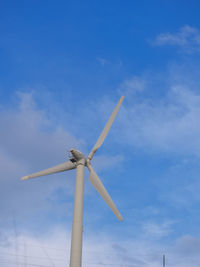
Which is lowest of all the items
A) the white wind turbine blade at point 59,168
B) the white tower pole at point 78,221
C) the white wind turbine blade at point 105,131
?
the white tower pole at point 78,221

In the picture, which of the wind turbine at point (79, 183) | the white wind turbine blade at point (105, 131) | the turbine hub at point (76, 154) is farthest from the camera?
the white wind turbine blade at point (105, 131)

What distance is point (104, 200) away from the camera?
49.2 metres

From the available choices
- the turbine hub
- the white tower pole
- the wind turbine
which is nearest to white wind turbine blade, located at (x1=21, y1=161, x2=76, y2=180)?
the wind turbine

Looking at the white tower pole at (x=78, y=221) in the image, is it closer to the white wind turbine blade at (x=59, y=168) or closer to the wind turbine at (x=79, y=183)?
the wind turbine at (x=79, y=183)

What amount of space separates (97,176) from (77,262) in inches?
505

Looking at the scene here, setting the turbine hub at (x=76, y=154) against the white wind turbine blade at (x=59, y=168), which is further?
the white wind turbine blade at (x=59, y=168)

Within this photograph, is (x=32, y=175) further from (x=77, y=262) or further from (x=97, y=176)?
(x=77, y=262)

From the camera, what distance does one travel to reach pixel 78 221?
44.4 metres

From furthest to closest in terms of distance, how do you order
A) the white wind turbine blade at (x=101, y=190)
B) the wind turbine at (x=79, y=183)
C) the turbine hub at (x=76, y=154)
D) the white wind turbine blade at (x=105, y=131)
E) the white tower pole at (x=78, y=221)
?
the white wind turbine blade at (x=105, y=131) → the turbine hub at (x=76, y=154) → the white wind turbine blade at (x=101, y=190) → the wind turbine at (x=79, y=183) → the white tower pole at (x=78, y=221)

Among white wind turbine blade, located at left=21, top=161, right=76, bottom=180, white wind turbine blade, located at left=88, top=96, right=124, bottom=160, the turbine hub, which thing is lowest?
white wind turbine blade, located at left=21, top=161, right=76, bottom=180

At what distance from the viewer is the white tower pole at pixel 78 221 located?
42.0 meters

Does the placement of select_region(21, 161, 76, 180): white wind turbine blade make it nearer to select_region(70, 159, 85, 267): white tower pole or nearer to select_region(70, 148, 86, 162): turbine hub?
select_region(70, 148, 86, 162): turbine hub

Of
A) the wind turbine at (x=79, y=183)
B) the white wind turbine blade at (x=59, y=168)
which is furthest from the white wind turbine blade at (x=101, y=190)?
the white wind turbine blade at (x=59, y=168)

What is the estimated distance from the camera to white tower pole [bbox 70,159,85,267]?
138 ft
